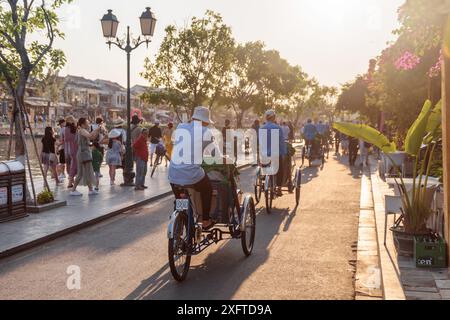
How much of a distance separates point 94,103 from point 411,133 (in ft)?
351

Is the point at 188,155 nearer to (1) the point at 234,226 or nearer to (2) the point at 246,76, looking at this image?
(1) the point at 234,226

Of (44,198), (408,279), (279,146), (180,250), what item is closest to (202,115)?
(180,250)

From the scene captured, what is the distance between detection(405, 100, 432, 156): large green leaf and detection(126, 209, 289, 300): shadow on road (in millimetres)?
2284

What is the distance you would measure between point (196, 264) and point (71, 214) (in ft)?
13.7

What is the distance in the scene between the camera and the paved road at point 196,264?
5.50 metres

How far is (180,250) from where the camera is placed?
19.5ft

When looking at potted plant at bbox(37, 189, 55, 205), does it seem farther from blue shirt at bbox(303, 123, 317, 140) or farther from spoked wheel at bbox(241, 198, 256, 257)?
blue shirt at bbox(303, 123, 317, 140)

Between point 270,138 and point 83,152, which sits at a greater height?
point 270,138

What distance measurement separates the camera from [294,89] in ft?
182

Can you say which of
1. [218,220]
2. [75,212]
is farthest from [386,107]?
[218,220]

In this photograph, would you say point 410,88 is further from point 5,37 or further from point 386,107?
point 5,37

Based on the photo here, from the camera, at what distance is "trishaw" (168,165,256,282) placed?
577cm

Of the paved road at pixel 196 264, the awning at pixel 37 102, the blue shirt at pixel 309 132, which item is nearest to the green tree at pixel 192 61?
the blue shirt at pixel 309 132

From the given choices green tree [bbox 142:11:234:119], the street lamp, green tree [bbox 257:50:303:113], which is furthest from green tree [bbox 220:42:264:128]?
the street lamp
